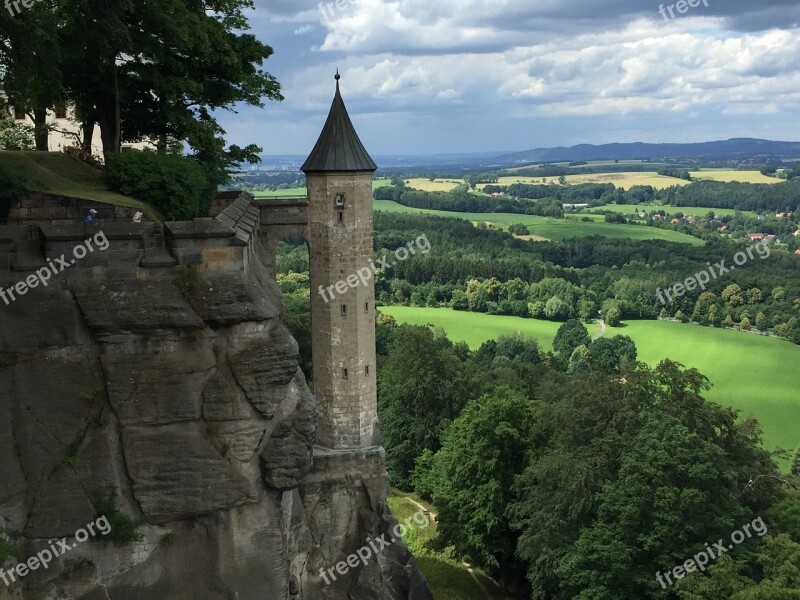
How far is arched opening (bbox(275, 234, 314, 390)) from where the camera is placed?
44.7 metres

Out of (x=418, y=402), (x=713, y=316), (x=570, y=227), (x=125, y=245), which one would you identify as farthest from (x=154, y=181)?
(x=570, y=227)

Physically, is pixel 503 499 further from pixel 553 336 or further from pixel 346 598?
pixel 553 336

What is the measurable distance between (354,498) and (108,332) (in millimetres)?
13880

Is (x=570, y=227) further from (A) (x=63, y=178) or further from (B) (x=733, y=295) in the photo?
(A) (x=63, y=178)

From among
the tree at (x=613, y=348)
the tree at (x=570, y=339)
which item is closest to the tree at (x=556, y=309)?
the tree at (x=570, y=339)

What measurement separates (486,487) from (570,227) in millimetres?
138963

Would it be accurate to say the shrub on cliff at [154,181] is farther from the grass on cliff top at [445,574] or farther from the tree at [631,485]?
the grass on cliff top at [445,574]

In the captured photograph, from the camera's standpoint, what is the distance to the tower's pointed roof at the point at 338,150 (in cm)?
2608

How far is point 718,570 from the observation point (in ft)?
74.6

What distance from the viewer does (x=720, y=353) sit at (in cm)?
7525

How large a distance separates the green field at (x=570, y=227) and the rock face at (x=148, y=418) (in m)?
130

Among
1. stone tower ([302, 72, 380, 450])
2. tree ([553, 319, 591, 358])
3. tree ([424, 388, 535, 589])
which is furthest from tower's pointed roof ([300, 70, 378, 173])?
tree ([553, 319, 591, 358])

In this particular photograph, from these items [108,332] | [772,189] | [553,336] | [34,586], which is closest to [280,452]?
[108,332]

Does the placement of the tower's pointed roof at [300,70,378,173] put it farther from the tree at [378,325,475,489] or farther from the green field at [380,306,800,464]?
the green field at [380,306,800,464]
